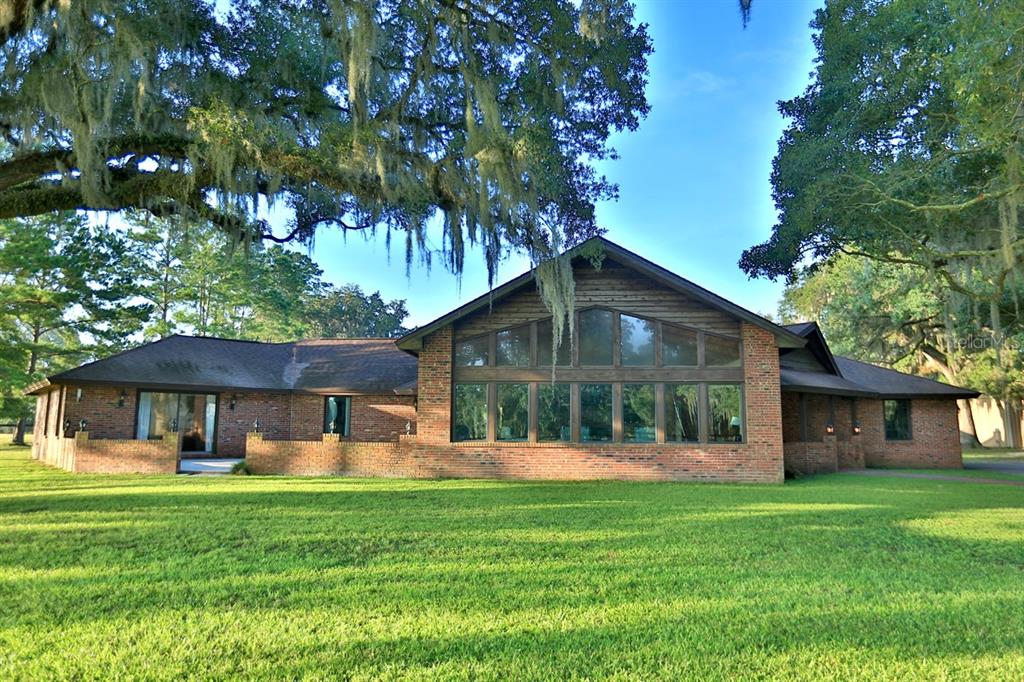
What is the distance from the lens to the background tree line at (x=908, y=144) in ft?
23.3

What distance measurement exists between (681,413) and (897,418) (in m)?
9.37

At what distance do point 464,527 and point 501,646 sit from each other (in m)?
3.50

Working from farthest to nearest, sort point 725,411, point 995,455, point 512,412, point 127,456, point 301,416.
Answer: point 995,455
point 301,416
point 127,456
point 512,412
point 725,411

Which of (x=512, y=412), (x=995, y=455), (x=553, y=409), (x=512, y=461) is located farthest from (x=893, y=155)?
(x=995, y=455)

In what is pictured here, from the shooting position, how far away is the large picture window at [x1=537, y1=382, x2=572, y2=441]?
41.3 ft

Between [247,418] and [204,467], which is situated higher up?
[247,418]

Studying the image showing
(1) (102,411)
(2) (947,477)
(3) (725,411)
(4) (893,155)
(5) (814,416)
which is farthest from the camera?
(5) (814,416)

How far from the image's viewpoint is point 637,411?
40.8ft

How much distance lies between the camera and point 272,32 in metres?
8.26

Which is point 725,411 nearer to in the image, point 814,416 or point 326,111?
point 814,416

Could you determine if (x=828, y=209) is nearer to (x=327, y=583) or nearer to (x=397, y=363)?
(x=327, y=583)

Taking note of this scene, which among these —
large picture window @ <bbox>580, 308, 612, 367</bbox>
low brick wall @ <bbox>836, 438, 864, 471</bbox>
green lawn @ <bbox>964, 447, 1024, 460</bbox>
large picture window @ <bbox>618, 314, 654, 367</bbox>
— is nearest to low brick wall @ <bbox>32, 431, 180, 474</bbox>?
large picture window @ <bbox>580, 308, 612, 367</bbox>

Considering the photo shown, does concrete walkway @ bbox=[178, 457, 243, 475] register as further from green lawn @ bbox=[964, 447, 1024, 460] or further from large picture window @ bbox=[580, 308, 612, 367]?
green lawn @ bbox=[964, 447, 1024, 460]

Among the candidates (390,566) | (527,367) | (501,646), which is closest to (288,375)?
(527,367)
